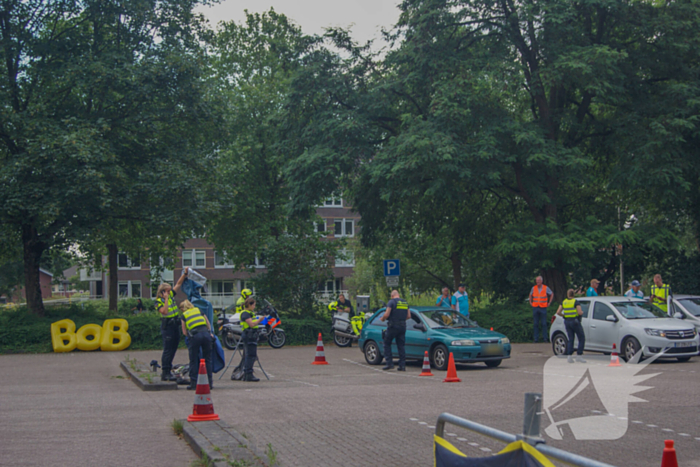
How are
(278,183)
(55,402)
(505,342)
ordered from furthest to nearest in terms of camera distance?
1. (278,183)
2. (505,342)
3. (55,402)

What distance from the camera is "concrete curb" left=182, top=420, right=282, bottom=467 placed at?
6658 mm

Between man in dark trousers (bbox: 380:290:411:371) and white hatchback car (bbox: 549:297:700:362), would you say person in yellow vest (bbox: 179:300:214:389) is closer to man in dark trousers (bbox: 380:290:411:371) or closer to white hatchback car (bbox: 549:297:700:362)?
man in dark trousers (bbox: 380:290:411:371)

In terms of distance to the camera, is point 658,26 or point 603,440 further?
point 658,26

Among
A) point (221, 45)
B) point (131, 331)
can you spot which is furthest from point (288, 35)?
point (131, 331)

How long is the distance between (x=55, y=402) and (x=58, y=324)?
42.6 feet

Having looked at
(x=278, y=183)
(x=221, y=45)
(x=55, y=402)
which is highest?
(x=221, y=45)

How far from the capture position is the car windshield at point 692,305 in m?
20.0

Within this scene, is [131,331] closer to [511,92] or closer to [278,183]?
[511,92]

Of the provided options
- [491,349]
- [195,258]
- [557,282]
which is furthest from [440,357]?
[195,258]

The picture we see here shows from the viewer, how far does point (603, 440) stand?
7977mm

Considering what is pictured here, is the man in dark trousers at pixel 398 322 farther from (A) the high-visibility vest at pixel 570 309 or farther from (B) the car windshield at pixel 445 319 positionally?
(A) the high-visibility vest at pixel 570 309

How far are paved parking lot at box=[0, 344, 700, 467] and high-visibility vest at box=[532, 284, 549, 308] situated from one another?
609 centimetres

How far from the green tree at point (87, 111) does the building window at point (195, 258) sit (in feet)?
168

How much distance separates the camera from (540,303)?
903 inches
